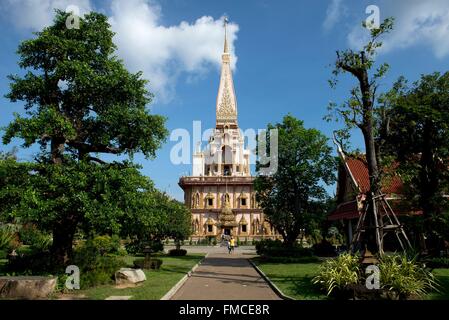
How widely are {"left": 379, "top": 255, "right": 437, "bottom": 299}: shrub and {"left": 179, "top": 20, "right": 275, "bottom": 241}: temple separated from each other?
5358cm

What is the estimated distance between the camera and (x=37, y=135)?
14742 millimetres

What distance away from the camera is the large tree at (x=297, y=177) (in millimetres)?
30875

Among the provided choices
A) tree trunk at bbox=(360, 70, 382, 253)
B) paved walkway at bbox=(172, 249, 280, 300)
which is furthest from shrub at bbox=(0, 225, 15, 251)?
tree trunk at bbox=(360, 70, 382, 253)

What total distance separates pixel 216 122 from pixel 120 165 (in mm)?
62770

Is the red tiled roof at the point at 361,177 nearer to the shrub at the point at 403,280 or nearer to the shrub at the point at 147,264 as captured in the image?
the shrub at the point at 147,264

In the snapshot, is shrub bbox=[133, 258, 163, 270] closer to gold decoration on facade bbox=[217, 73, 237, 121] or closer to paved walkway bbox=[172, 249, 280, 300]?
paved walkway bbox=[172, 249, 280, 300]

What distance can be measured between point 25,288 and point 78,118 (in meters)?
7.26

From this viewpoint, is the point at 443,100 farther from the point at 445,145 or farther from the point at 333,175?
the point at 333,175

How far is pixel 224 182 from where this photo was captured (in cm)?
7344

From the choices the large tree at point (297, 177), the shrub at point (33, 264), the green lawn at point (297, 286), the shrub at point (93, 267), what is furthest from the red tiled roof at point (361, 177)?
the shrub at point (33, 264)

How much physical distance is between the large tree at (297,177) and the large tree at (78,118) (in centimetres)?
1556

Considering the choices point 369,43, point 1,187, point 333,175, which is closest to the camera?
point 1,187

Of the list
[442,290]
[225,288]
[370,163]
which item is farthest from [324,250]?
[442,290]
